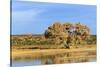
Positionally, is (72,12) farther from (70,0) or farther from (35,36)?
(35,36)

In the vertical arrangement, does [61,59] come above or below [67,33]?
below

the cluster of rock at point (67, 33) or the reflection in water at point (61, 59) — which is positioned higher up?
the cluster of rock at point (67, 33)

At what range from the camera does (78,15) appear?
2465 mm

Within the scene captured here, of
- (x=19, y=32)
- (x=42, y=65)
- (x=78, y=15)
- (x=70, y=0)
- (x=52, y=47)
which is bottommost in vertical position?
(x=42, y=65)

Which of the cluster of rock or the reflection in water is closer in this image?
the reflection in water

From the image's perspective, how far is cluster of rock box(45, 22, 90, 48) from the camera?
236 cm

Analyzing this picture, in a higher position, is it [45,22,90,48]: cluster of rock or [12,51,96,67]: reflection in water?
[45,22,90,48]: cluster of rock

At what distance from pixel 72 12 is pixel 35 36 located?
0.50m

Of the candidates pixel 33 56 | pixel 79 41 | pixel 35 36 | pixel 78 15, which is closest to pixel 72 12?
pixel 78 15

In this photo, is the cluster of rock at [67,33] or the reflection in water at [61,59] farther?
the cluster of rock at [67,33]

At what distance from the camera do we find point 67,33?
242 centimetres

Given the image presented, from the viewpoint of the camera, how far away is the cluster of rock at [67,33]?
2.36 meters
